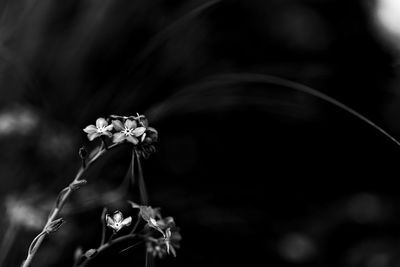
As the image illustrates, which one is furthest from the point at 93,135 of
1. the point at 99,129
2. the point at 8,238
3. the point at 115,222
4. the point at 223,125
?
the point at 223,125

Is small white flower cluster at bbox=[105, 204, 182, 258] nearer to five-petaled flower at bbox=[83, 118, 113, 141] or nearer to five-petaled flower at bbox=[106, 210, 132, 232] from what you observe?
five-petaled flower at bbox=[106, 210, 132, 232]

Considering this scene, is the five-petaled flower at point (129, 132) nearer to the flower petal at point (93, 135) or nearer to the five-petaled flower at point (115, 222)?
the flower petal at point (93, 135)

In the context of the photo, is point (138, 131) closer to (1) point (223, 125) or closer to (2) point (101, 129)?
(2) point (101, 129)

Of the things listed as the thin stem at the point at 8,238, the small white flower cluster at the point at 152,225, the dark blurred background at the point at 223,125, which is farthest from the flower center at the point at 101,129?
the dark blurred background at the point at 223,125

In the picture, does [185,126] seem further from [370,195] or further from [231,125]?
[370,195]

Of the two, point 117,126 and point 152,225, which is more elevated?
point 117,126

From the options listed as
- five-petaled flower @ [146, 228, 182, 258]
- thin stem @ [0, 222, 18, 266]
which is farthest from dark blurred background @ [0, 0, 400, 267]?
five-petaled flower @ [146, 228, 182, 258]

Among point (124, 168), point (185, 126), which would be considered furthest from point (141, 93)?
point (185, 126)
